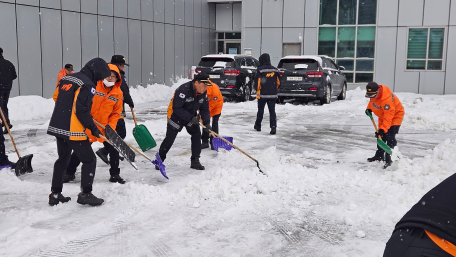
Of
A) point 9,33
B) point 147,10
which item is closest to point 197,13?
point 147,10

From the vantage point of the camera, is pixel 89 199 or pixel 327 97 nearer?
pixel 89 199

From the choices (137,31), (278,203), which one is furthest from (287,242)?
(137,31)

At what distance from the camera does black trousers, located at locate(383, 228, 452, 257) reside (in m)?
1.69

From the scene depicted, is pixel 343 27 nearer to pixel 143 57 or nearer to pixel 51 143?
pixel 143 57

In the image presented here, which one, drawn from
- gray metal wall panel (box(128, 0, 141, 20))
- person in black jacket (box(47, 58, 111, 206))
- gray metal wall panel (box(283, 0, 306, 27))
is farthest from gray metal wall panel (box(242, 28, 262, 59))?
person in black jacket (box(47, 58, 111, 206))

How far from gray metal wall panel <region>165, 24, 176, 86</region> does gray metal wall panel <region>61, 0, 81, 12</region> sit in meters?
6.56

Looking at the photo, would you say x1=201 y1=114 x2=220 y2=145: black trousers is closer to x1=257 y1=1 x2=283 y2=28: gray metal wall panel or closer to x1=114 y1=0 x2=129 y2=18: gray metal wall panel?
x1=114 y1=0 x2=129 y2=18: gray metal wall panel

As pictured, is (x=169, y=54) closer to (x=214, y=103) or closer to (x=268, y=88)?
(x=268, y=88)

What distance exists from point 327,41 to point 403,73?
395 centimetres

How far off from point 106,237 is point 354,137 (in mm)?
7230

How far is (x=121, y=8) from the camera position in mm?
18641

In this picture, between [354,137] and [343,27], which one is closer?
[354,137]

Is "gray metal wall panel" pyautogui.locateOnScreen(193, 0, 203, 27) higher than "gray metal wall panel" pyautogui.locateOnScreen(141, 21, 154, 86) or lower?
higher

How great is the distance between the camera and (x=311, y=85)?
15.4m
